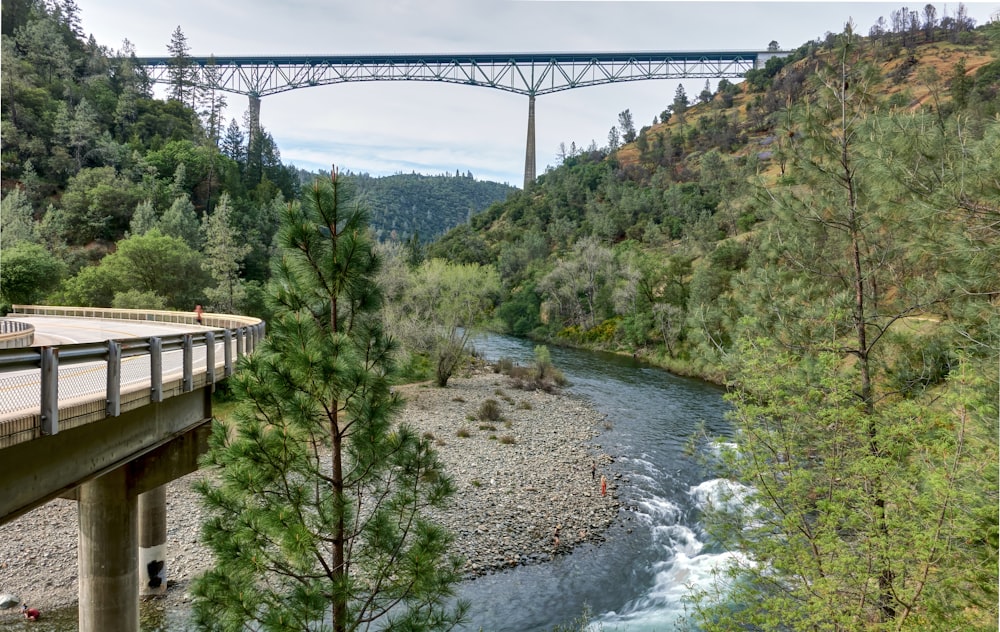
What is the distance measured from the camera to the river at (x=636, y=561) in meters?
13.6

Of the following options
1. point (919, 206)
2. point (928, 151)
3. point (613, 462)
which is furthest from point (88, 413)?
point (613, 462)

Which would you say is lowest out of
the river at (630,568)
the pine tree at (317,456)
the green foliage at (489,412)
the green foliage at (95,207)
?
the river at (630,568)

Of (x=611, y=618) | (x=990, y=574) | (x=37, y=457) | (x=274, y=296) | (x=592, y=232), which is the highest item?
(x=592, y=232)

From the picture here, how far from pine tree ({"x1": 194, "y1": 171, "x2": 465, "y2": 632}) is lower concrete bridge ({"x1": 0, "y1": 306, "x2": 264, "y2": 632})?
90cm

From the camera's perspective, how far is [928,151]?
26.2 feet

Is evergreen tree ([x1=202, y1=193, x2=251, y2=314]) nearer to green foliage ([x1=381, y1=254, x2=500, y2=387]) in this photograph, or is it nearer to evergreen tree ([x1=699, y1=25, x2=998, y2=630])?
green foliage ([x1=381, y1=254, x2=500, y2=387])

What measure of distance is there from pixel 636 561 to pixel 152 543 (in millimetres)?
11757

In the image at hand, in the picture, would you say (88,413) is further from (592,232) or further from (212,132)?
(212,132)

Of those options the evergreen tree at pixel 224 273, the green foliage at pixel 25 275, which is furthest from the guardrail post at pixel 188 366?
the evergreen tree at pixel 224 273

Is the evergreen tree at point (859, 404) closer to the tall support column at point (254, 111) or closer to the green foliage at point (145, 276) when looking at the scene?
the green foliage at point (145, 276)

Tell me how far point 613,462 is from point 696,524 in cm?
543

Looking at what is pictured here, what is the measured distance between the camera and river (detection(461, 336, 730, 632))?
44.6ft

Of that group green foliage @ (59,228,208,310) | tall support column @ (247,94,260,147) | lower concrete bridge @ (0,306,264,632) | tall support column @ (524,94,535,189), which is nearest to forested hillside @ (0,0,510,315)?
green foliage @ (59,228,208,310)

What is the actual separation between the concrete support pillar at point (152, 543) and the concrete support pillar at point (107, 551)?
3.54 meters
